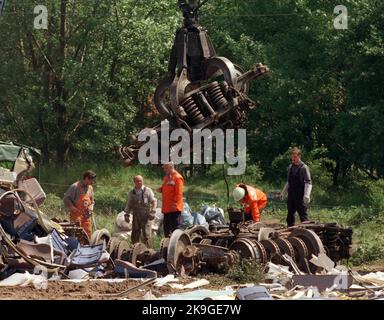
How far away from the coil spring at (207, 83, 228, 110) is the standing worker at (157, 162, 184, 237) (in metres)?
1.30

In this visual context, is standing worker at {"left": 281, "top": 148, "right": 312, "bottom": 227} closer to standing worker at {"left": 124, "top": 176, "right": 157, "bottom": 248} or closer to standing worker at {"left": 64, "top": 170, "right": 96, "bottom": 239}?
standing worker at {"left": 124, "top": 176, "right": 157, "bottom": 248}

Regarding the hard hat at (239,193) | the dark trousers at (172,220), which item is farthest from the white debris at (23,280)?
the hard hat at (239,193)

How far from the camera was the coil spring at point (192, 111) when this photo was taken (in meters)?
17.2

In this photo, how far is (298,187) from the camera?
1745cm

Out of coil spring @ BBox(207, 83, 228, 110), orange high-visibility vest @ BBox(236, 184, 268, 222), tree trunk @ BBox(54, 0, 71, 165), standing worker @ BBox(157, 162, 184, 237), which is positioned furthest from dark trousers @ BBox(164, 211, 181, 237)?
tree trunk @ BBox(54, 0, 71, 165)

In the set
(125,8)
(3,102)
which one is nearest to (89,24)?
(125,8)

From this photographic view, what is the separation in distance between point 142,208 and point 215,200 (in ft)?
28.9

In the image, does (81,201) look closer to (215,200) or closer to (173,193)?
(173,193)

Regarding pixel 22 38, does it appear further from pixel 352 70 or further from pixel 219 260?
pixel 219 260

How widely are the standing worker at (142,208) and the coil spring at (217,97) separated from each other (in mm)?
1723

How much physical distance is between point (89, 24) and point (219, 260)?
53.3ft

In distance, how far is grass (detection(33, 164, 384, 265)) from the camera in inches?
785

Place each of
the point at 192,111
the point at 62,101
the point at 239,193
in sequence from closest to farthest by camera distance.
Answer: the point at 239,193, the point at 192,111, the point at 62,101

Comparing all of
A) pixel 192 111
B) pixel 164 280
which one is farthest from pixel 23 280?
pixel 192 111
